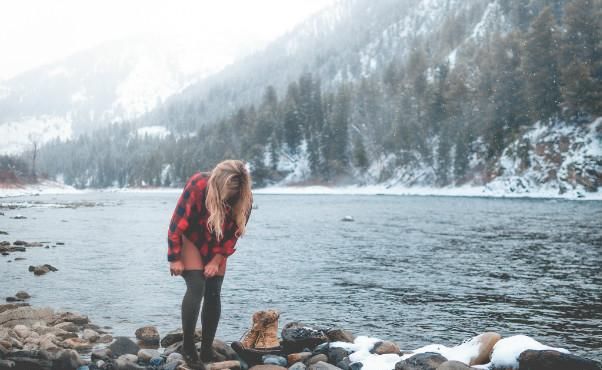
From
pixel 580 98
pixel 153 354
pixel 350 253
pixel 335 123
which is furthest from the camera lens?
pixel 335 123

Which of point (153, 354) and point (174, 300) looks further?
point (174, 300)

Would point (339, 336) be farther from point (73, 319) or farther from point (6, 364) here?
point (73, 319)

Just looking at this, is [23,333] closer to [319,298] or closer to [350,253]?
[319,298]

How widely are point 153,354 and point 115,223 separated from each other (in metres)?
32.0

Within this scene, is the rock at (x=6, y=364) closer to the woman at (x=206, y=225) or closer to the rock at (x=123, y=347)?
the rock at (x=123, y=347)

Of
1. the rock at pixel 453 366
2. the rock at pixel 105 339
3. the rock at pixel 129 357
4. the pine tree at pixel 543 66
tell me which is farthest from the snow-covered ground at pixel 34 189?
the rock at pixel 453 366

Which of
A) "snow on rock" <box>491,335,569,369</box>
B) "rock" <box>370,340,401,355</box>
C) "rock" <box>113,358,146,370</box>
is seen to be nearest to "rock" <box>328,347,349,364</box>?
"rock" <box>370,340,401,355</box>

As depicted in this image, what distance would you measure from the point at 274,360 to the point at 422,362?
6.95 ft

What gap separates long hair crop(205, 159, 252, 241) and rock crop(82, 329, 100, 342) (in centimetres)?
435

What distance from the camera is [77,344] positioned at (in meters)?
8.34

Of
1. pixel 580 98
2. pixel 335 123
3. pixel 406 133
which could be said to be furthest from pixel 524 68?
pixel 335 123

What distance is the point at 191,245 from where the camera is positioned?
19.9ft

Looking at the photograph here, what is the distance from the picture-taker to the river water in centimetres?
1044

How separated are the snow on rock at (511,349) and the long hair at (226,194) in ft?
11.7
